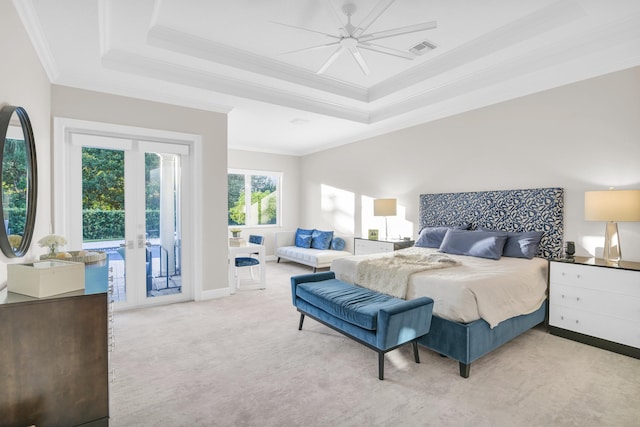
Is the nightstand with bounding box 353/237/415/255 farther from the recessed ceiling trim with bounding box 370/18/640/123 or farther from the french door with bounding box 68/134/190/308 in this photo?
the french door with bounding box 68/134/190/308

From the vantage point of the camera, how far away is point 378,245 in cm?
539

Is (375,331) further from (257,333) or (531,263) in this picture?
(531,263)

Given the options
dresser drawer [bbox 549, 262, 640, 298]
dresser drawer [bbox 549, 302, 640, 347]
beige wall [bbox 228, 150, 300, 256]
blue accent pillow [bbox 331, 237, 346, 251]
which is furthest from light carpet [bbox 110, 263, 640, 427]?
beige wall [bbox 228, 150, 300, 256]

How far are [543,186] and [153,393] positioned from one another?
4.39 m

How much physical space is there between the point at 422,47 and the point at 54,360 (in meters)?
3.82

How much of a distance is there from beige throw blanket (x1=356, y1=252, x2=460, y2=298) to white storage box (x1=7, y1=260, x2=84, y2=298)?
240cm

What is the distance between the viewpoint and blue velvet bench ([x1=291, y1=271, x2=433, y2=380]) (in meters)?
2.41

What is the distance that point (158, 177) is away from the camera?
4.29 meters

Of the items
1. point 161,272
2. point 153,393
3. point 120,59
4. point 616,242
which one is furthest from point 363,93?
point 153,393

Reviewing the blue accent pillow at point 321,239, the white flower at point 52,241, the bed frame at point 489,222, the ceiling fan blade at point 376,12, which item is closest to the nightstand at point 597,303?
the bed frame at point 489,222

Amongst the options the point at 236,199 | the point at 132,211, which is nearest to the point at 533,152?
the point at 132,211

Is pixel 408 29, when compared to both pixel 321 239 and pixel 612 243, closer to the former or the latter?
pixel 612 243

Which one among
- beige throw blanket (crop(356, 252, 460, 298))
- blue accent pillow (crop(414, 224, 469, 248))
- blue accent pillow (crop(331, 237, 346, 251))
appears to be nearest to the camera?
beige throw blanket (crop(356, 252, 460, 298))

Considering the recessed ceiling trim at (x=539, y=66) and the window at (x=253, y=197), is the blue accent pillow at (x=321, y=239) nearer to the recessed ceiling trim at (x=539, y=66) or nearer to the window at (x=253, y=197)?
the window at (x=253, y=197)
